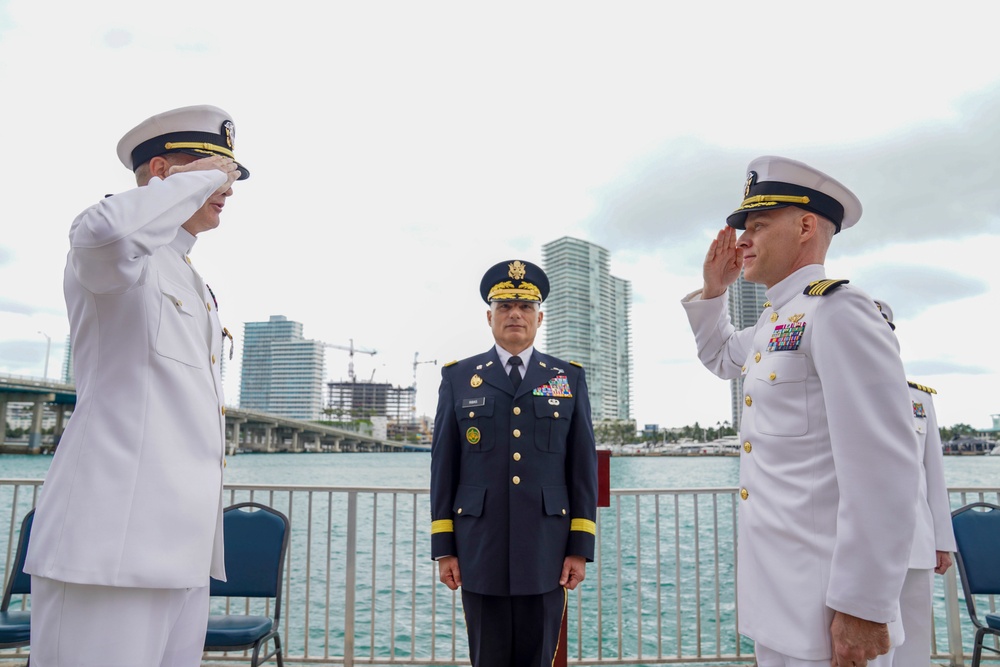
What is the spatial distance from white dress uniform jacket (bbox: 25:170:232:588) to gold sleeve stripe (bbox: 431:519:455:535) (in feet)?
3.48

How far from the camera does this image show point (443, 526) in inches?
105

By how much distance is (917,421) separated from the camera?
3494mm

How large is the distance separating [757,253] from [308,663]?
11.9ft

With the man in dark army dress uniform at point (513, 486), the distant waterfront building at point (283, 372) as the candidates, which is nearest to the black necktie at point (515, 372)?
the man in dark army dress uniform at point (513, 486)

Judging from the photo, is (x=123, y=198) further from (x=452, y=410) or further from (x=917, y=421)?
(x=917, y=421)

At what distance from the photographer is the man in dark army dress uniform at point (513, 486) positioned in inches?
99.4

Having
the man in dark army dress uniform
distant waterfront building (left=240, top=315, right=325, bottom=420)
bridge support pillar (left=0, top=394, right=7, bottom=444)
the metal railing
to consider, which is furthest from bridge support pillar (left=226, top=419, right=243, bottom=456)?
distant waterfront building (left=240, top=315, right=325, bottom=420)

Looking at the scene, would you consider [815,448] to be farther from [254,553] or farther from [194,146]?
[254,553]

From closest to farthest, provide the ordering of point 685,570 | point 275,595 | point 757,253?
1. point 757,253
2. point 275,595
3. point 685,570

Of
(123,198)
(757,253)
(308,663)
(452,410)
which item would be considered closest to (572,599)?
(308,663)

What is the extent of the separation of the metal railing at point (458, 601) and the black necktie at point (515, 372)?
131cm

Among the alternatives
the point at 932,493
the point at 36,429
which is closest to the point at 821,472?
the point at 932,493

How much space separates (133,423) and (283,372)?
4765 inches

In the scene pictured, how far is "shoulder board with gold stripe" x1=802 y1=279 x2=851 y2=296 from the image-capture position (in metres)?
1.63
